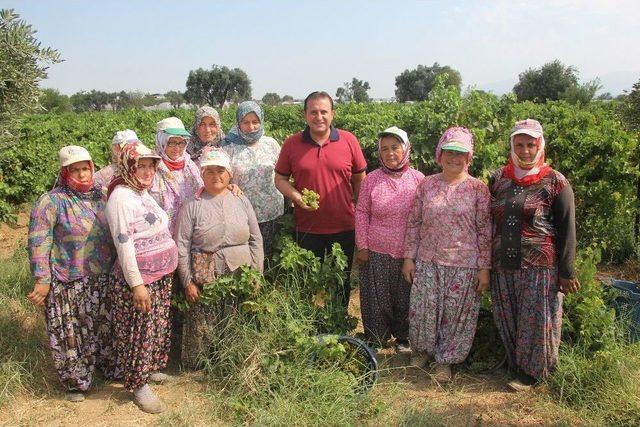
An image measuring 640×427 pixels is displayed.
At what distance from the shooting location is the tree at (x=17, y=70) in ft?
10.2

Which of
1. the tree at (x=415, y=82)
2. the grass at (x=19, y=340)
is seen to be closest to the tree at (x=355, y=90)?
the tree at (x=415, y=82)

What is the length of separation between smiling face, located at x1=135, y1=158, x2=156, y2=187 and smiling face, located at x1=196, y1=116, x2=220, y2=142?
79 cm

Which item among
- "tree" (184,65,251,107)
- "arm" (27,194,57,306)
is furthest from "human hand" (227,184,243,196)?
"tree" (184,65,251,107)

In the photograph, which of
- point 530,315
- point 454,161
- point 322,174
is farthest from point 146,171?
point 530,315

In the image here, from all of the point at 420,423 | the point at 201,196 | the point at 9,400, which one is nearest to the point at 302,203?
the point at 201,196

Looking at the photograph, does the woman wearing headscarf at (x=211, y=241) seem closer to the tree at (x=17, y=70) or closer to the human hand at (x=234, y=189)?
the human hand at (x=234, y=189)

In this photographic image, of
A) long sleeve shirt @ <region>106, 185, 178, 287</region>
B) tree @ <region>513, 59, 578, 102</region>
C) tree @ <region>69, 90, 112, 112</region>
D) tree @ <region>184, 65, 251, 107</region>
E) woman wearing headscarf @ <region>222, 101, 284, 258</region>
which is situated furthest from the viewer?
tree @ <region>69, 90, 112, 112</region>

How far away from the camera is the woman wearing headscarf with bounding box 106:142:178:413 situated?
3.11m

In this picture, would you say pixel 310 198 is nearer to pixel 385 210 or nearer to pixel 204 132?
pixel 385 210

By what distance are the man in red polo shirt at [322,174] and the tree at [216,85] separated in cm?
5897

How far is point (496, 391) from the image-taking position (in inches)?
137

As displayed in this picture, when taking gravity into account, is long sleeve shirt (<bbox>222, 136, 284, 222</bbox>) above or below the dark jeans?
above

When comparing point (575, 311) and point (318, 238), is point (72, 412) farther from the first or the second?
point (575, 311)

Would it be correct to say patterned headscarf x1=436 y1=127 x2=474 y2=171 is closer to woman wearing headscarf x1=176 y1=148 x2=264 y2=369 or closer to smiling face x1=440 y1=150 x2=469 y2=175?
smiling face x1=440 y1=150 x2=469 y2=175
